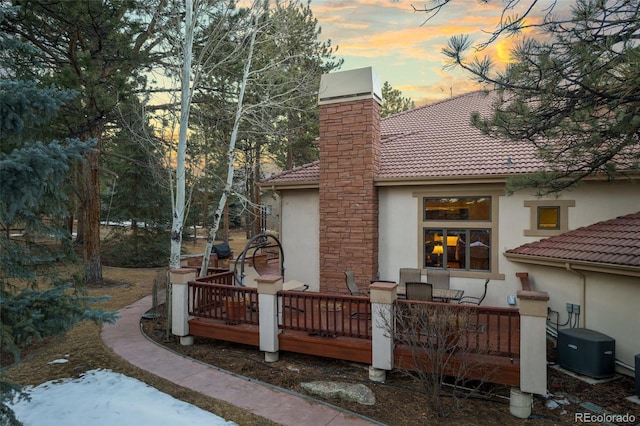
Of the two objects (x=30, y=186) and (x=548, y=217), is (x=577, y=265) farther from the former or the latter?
(x=30, y=186)

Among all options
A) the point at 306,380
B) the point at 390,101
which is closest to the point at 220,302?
the point at 306,380

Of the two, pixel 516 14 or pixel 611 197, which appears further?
pixel 611 197

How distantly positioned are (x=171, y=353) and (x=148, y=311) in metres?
2.97

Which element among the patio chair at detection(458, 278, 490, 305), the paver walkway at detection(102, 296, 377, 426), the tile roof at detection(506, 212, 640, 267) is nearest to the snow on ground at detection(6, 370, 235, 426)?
the paver walkway at detection(102, 296, 377, 426)

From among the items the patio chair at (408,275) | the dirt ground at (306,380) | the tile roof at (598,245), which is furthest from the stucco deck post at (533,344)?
the patio chair at (408,275)

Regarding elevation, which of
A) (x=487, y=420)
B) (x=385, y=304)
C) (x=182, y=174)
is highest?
(x=182, y=174)

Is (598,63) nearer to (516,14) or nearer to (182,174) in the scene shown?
(516,14)

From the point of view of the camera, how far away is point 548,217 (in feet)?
25.1

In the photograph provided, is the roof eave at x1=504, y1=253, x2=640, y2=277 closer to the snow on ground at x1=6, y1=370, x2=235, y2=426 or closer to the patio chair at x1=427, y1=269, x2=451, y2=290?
the patio chair at x1=427, y1=269, x2=451, y2=290

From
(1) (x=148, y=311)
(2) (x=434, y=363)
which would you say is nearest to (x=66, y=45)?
(1) (x=148, y=311)

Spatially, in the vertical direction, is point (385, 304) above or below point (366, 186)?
below

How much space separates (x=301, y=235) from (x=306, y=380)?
4.72 m

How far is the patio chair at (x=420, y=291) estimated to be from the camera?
19.4ft

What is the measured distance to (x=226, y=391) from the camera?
16.6 feet
